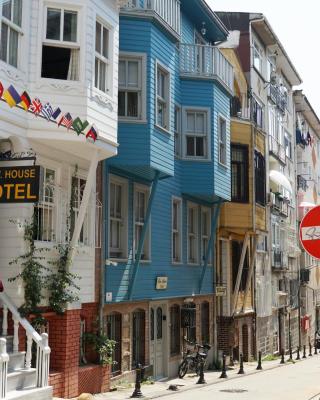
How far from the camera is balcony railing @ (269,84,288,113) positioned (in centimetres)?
3716

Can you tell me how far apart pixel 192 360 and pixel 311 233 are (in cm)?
1481

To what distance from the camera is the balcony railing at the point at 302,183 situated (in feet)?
152

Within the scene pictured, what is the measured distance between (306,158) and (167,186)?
101 feet

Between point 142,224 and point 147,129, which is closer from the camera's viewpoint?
point 147,129

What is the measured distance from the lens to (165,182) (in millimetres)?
21047

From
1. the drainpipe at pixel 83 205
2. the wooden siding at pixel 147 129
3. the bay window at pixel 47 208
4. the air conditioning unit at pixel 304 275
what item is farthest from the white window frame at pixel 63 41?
the air conditioning unit at pixel 304 275

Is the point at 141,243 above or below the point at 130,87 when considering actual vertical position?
below

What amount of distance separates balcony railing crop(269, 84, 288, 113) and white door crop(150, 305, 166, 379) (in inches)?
743

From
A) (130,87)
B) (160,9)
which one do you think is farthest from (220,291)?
Result: (160,9)

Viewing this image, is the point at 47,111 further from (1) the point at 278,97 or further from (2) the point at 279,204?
(1) the point at 278,97

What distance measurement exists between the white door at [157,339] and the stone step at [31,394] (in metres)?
8.69

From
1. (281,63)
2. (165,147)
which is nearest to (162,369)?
(165,147)

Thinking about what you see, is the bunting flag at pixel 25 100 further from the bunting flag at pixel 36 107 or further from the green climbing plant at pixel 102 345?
the green climbing plant at pixel 102 345

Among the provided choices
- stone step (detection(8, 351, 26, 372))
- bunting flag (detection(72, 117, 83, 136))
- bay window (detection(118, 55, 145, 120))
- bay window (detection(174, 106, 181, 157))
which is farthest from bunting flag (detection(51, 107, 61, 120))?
bay window (detection(174, 106, 181, 157))
